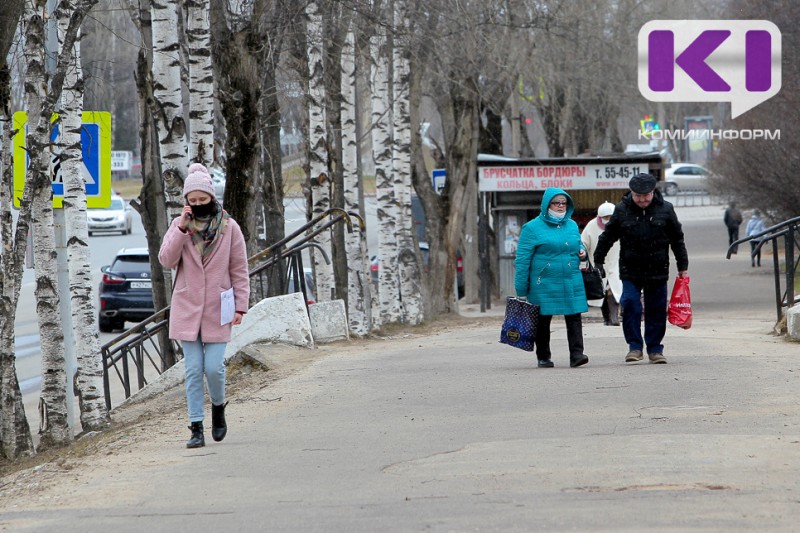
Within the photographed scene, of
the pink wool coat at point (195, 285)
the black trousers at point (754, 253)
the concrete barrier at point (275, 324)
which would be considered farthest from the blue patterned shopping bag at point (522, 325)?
the black trousers at point (754, 253)

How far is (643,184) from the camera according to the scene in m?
10.5

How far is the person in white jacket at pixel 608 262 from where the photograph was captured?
15.5m

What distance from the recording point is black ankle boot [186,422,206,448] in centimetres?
773

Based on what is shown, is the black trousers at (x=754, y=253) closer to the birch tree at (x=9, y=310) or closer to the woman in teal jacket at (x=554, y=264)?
the woman in teal jacket at (x=554, y=264)

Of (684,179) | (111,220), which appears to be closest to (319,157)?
(111,220)

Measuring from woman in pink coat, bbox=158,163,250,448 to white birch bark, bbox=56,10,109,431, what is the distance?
433cm

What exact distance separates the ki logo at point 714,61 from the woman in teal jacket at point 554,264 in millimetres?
17777

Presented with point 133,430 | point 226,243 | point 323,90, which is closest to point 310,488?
point 226,243

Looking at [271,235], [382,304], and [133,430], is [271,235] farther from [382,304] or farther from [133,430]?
[133,430]

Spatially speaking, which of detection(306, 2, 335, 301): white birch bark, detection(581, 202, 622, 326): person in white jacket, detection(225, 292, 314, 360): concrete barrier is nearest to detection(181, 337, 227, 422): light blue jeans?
detection(225, 292, 314, 360): concrete barrier

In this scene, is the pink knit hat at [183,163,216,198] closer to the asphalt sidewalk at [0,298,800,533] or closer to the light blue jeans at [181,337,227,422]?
the light blue jeans at [181,337,227,422]

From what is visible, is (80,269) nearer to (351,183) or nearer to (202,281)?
(202,281)

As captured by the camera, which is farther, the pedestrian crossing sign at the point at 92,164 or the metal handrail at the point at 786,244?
the metal handrail at the point at 786,244

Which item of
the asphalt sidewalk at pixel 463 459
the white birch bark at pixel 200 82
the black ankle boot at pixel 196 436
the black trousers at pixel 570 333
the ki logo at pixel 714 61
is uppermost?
the ki logo at pixel 714 61
